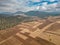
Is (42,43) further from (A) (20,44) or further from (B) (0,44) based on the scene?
(B) (0,44)

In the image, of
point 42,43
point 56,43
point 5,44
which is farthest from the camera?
point 5,44

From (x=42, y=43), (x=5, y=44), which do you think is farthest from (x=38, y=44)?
(x=5, y=44)

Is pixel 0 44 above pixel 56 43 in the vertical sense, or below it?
below

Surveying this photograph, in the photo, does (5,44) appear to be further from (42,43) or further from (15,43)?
(42,43)

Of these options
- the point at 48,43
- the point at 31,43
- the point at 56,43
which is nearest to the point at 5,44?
the point at 31,43

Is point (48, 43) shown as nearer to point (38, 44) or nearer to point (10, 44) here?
point (38, 44)

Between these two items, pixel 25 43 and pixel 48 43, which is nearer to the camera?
pixel 48 43

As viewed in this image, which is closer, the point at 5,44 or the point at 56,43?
the point at 56,43

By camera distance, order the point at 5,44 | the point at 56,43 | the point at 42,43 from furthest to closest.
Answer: the point at 5,44, the point at 42,43, the point at 56,43

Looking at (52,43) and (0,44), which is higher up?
(52,43)
